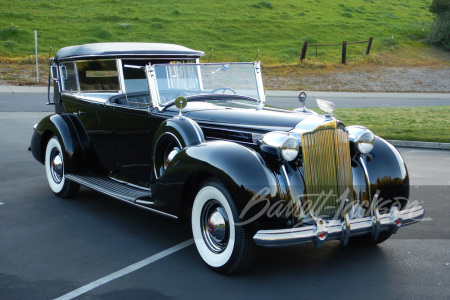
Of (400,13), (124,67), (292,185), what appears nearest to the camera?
(292,185)

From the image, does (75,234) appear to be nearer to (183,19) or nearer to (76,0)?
(183,19)

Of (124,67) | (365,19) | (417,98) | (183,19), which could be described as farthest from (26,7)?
(124,67)

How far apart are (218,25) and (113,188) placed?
34888 millimetres

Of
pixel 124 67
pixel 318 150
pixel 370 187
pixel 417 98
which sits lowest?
pixel 417 98

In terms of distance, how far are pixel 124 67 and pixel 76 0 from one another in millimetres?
40408

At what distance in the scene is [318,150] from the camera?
4309 mm

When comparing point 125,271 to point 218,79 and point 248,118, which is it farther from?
point 218,79

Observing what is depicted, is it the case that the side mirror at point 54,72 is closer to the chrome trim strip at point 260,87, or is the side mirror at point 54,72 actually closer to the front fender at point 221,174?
the chrome trim strip at point 260,87

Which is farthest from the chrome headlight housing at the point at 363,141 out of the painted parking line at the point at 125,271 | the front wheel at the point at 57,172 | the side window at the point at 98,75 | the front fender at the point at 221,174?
the front wheel at the point at 57,172

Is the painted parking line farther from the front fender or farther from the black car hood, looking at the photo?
the black car hood

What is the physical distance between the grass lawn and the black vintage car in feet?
19.1

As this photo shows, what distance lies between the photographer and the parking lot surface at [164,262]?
12.8ft

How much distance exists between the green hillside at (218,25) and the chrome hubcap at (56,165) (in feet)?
77.8

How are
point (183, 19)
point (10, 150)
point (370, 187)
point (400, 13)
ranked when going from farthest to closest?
point (400, 13)
point (183, 19)
point (10, 150)
point (370, 187)
